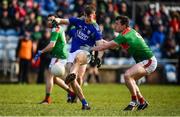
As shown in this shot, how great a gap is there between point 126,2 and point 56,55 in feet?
55.2

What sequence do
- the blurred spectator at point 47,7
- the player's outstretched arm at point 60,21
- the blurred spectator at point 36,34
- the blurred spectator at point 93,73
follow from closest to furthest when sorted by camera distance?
the player's outstretched arm at point 60,21
the blurred spectator at point 36,34
the blurred spectator at point 93,73
the blurred spectator at point 47,7

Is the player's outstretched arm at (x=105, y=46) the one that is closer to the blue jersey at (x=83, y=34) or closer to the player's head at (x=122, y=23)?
the player's head at (x=122, y=23)

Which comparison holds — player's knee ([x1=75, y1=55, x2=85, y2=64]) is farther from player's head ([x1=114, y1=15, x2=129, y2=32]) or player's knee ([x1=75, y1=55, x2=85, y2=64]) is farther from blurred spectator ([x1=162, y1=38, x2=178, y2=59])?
blurred spectator ([x1=162, y1=38, x2=178, y2=59])

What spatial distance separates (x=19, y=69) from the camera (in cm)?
3020

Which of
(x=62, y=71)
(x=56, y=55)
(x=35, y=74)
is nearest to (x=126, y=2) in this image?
(x=35, y=74)

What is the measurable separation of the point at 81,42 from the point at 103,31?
1454cm

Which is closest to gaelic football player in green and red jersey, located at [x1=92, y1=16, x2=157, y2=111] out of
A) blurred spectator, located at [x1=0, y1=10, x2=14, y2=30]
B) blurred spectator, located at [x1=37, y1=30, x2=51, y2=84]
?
blurred spectator, located at [x1=37, y1=30, x2=51, y2=84]

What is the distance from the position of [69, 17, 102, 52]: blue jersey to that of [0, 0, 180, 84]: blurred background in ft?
39.3

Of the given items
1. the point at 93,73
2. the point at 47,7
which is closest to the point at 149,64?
the point at 93,73

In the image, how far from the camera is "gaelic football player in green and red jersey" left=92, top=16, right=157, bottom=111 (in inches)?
615

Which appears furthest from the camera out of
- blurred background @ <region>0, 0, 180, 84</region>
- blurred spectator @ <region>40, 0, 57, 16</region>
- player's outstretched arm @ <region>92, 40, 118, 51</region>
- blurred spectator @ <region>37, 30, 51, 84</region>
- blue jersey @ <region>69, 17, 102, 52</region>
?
blurred spectator @ <region>40, 0, 57, 16</region>

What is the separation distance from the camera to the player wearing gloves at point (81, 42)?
1566cm

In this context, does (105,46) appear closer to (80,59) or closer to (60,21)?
(80,59)

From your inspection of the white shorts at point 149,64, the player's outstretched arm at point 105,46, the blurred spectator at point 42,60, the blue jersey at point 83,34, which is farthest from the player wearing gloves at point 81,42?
the blurred spectator at point 42,60
